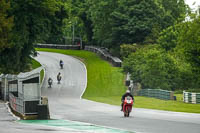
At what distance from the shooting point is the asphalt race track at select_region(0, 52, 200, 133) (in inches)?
820

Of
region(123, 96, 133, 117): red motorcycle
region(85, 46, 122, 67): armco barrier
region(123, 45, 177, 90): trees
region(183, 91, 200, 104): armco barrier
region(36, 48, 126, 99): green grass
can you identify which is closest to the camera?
region(123, 96, 133, 117): red motorcycle

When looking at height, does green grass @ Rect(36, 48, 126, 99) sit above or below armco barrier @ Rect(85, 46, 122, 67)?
below

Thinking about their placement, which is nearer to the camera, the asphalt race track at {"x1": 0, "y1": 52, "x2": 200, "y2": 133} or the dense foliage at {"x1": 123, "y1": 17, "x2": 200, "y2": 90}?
the asphalt race track at {"x1": 0, "y1": 52, "x2": 200, "y2": 133}

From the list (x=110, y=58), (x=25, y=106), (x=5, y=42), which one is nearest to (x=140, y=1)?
(x=110, y=58)

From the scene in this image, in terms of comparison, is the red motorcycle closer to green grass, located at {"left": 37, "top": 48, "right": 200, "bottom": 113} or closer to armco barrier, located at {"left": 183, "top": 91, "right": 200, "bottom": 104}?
green grass, located at {"left": 37, "top": 48, "right": 200, "bottom": 113}

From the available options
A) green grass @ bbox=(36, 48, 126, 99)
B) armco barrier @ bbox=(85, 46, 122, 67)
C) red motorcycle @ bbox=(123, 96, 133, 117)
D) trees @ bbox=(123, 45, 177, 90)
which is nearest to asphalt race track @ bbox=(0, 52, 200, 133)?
red motorcycle @ bbox=(123, 96, 133, 117)

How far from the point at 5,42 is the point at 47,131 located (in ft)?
109

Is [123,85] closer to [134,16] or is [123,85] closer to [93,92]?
[93,92]

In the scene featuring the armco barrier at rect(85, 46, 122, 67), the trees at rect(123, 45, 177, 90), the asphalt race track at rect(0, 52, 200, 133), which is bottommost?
the asphalt race track at rect(0, 52, 200, 133)

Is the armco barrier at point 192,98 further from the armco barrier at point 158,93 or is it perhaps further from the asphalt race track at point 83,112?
the asphalt race track at point 83,112

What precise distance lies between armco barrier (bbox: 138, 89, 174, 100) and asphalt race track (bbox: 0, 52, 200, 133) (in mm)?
6906

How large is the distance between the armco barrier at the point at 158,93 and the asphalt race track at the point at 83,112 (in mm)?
6906

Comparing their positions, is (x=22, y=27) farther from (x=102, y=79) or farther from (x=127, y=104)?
(x=127, y=104)

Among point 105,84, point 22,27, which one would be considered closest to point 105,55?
point 105,84
